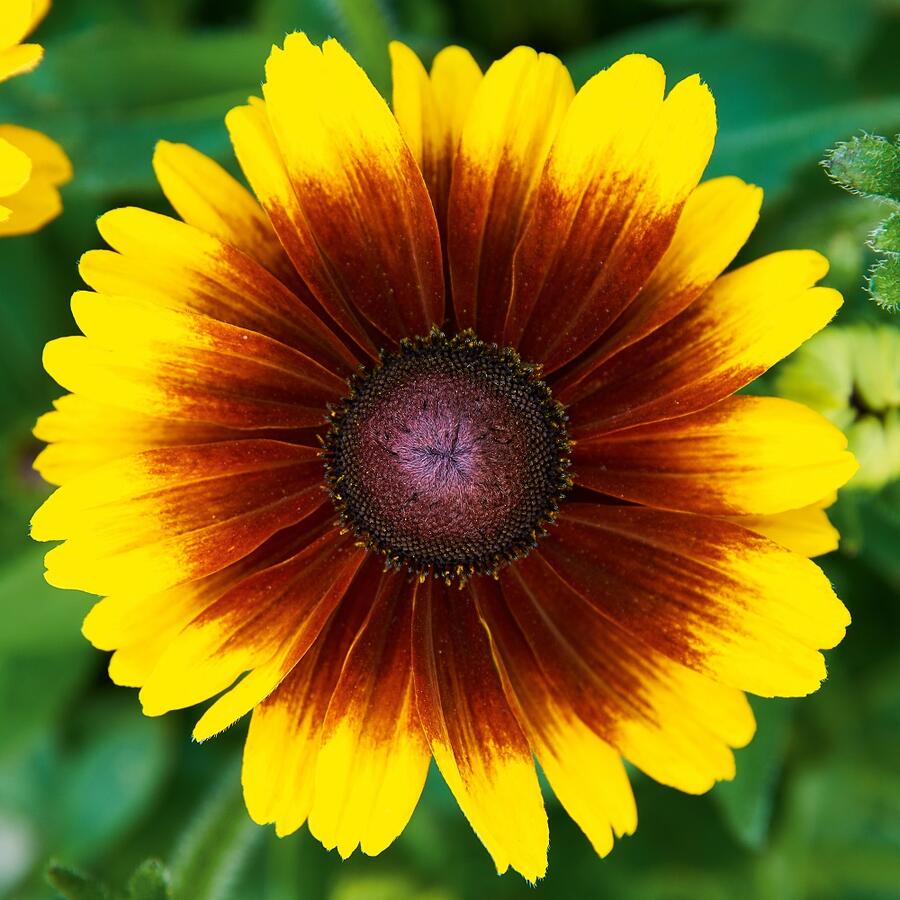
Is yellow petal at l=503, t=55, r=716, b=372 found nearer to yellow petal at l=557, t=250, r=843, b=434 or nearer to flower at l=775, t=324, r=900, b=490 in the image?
yellow petal at l=557, t=250, r=843, b=434

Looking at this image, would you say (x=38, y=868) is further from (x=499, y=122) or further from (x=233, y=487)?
(x=499, y=122)

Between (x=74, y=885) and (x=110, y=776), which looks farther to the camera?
(x=110, y=776)

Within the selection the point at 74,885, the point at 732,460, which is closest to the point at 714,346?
the point at 732,460

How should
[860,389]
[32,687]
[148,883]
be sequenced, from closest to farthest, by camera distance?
[148,883] → [860,389] → [32,687]

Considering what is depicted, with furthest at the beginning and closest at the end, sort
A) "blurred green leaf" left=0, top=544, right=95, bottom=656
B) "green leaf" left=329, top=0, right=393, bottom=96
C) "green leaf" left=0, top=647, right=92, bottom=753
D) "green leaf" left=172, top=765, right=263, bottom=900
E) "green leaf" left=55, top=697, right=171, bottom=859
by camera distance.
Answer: "green leaf" left=55, top=697, right=171, bottom=859
"green leaf" left=0, top=647, right=92, bottom=753
"blurred green leaf" left=0, top=544, right=95, bottom=656
"green leaf" left=329, top=0, right=393, bottom=96
"green leaf" left=172, top=765, right=263, bottom=900

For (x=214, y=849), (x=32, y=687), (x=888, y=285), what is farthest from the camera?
(x=32, y=687)

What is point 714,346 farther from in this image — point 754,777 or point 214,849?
point 214,849

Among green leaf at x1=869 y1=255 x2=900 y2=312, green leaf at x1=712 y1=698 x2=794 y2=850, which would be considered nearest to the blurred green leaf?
green leaf at x1=712 y1=698 x2=794 y2=850
